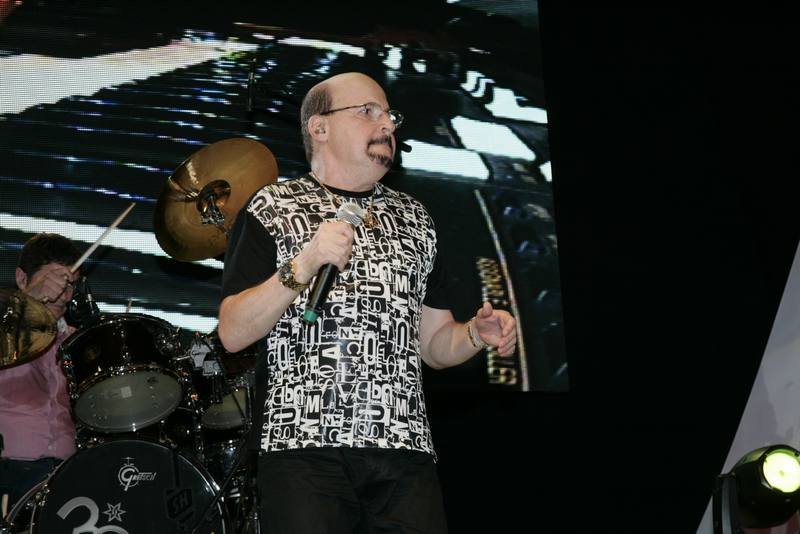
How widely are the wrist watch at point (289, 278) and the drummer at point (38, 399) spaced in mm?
1797

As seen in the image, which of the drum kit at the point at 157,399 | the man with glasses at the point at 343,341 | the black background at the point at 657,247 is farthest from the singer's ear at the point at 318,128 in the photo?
the black background at the point at 657,247

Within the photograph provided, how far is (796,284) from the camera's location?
4375mm

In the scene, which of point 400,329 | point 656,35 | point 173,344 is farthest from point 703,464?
point 400,329

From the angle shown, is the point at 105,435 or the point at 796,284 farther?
the point at 796,284

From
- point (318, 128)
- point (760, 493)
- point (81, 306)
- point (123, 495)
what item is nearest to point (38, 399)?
point (81, 306)

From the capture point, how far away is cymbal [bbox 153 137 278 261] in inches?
137

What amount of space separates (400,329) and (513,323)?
0.90 feet

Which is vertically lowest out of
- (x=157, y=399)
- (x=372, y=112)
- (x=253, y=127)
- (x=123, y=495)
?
(x=123, y=495)

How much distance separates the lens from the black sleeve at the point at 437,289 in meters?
2.49

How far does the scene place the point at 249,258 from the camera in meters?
2.22

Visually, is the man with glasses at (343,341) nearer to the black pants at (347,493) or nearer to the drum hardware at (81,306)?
the black pants at (347,493)

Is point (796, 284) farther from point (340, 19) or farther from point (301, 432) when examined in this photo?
point (301, 432)

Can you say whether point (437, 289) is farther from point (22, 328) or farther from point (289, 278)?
point (22, 328)

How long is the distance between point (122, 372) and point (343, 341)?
1364 millimetres
